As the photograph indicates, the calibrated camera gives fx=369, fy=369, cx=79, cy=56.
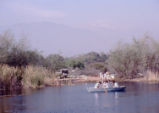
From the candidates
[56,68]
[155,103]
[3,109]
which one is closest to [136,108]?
[155,103]

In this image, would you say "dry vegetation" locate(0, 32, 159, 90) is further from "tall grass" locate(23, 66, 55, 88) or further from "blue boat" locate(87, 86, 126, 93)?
"blue boat" locate(87, 86, 126, 93)

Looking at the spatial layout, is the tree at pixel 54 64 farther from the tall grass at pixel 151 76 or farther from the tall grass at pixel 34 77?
the tall grass at pixel 151 76

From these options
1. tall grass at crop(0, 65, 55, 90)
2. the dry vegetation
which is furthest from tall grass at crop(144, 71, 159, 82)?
tall grass at crop(0, 65, 55, 90)

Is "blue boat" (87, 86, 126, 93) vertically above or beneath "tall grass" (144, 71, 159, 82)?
beneath

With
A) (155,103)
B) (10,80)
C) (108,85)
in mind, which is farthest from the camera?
(10,80)

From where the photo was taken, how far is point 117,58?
169 ft

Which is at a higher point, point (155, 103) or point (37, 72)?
point (37, 72)

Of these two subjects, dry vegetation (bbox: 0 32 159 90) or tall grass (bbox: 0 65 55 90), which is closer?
tall grass (bbox: 0 65 55 90)

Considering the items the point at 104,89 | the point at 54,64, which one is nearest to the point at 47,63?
the point at 54,64

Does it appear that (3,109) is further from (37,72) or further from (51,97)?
(37,72)

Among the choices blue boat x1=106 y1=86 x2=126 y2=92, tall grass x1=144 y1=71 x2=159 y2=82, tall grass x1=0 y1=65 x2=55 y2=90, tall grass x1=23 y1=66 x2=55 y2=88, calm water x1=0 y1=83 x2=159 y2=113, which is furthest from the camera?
tall grass x1=144 y1=71 x2=159 y2=82

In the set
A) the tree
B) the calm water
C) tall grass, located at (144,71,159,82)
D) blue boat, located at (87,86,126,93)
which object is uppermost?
the tree

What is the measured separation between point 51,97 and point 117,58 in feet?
66.5

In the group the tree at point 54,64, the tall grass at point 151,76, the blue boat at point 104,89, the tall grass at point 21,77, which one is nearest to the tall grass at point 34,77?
the tall grass at point 21,77
